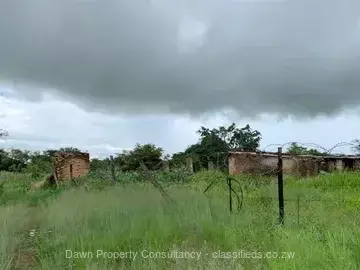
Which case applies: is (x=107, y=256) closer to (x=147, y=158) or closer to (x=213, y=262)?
(x=213, y=262)

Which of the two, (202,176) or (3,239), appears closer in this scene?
(3,239)

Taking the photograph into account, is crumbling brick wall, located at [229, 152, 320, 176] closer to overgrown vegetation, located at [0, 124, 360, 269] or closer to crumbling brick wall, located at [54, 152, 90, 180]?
crumbling brick wall, located at [54, 152, 90, 180]

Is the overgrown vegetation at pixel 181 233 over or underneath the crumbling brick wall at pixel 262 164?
underneath

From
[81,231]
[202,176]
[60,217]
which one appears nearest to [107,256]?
[81,231]

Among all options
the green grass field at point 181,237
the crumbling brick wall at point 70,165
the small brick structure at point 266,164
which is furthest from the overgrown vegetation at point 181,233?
the crumbling brick wall at point 70,165

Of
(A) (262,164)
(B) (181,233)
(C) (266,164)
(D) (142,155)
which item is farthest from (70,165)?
(B) (181,233)

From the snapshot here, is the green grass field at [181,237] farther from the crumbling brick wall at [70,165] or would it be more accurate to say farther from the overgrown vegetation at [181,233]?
the crumbling brick wall at [70,165]

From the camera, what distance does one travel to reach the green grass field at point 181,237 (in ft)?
15.6

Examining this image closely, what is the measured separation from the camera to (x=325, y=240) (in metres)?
5.26

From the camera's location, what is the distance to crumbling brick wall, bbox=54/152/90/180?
23.9m

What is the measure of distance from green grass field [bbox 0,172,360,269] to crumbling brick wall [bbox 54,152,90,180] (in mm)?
15278

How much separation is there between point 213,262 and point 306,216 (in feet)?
10.2

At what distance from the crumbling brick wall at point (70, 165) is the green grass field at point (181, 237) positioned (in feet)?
50.1

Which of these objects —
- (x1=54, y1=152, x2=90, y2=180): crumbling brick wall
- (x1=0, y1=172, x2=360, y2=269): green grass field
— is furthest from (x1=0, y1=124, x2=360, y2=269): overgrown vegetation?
(x1=54, y1=152, x2=90, y2=180): crumbling brick wall
